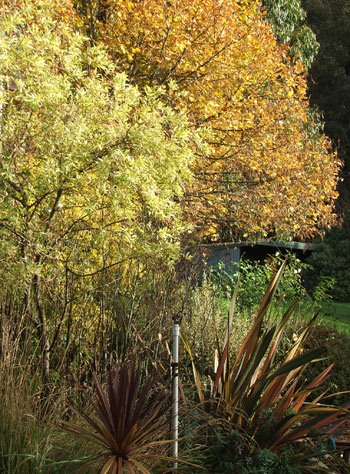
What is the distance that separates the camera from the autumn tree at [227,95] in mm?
9297

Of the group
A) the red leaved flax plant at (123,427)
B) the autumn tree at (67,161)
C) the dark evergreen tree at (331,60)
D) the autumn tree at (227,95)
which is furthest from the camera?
the dark evergreen tree at (331,60)

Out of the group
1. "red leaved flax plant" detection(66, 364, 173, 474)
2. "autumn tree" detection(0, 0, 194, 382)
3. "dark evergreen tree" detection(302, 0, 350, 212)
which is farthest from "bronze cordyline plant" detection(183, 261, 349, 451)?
"dark evergreen tree" detection(302, 0, 350, 212)

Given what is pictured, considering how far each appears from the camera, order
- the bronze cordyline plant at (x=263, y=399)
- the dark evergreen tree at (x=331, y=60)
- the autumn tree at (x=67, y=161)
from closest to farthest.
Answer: the bronze cordyline plant at (x=263, y=399) < the autumn tree at (x=67, y=161) < the dark evergreen tree at (x=331, y=60)

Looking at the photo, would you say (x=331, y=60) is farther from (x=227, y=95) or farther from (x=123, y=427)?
(x=123, y=427)

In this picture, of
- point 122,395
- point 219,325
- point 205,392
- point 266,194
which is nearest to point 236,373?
point 205,392

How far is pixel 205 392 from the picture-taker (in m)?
4.64

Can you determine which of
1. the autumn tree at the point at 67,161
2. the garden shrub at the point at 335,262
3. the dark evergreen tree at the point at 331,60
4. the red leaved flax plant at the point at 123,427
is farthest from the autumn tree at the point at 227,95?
the dark evergreen tree at the point at 331,60

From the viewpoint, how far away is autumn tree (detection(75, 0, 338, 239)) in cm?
930

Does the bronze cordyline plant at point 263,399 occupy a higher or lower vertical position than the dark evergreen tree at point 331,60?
lower

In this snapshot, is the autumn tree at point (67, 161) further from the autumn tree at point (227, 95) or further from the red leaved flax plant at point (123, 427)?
the autumn tree at point (227, 95)

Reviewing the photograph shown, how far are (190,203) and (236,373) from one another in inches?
202

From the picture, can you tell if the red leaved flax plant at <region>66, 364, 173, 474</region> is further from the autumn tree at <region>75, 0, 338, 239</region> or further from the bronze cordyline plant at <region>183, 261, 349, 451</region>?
the autumn tree at <region>75, 0, 338, 239</region>

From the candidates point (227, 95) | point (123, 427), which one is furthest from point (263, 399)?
point (227, 95)

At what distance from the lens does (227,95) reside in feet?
33.4
